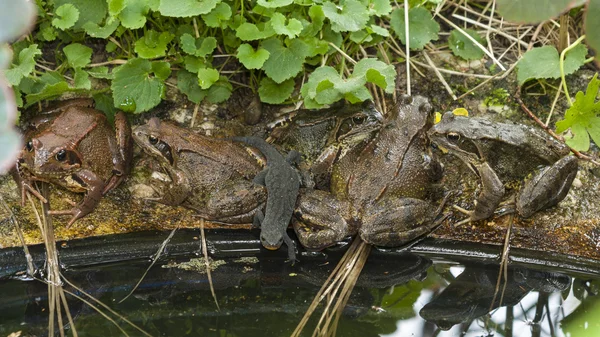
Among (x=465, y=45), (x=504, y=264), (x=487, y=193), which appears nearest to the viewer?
(x=504, y=264)

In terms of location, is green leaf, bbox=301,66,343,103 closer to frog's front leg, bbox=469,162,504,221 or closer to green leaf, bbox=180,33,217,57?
green leaf, bbox=180,33,217,57

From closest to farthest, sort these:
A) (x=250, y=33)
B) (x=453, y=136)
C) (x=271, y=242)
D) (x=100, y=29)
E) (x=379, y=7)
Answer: (x=271, y=242), (x=453, y=136), (x=250, y=33), (x=100, y=29), (x=379, y=7)

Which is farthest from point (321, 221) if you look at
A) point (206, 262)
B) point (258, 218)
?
point (206, 262)

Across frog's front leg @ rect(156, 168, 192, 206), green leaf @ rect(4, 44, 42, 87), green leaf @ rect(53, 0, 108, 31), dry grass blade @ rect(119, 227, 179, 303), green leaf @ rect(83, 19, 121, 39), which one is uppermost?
green leaf @ rect(53, 0, 108, 31)

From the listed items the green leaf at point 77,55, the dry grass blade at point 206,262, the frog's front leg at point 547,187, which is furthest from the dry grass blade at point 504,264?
the green leaf at point 77,55

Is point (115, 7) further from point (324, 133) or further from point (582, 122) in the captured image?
point (582, 122)

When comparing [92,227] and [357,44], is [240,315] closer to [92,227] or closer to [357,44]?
[92,227]

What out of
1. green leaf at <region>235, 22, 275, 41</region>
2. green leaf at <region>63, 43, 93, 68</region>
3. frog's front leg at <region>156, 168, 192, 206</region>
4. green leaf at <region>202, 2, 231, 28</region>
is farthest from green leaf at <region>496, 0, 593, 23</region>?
green leaf at <region>63, 43, 93, 68</region>
